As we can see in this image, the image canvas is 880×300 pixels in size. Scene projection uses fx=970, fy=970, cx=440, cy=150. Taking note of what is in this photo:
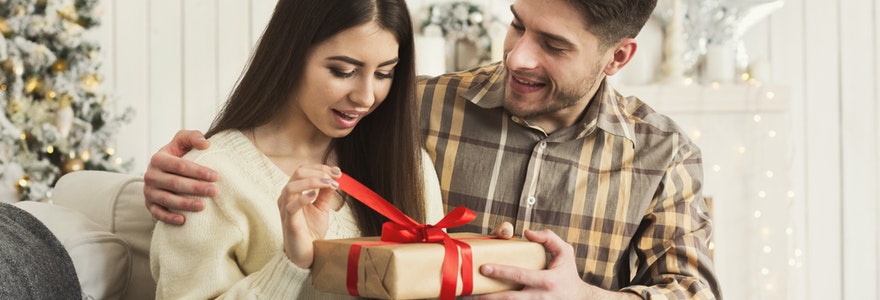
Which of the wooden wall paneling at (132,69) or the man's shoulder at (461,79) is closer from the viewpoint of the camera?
the man's shoulder at (461,79)

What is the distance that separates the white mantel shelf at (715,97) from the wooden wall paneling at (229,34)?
1560 mm

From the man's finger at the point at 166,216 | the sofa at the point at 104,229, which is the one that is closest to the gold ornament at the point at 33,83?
the sofa at the point at 104,229

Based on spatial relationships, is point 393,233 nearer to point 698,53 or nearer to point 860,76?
point 698,53

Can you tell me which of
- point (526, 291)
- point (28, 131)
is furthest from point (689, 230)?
point (28, 131)

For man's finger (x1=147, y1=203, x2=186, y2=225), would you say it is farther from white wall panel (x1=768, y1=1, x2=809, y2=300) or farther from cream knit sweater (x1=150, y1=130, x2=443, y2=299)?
white wall panel (x1=768, y1=1, x2=809, y2=300)

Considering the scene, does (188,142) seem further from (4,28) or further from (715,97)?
(715,97)

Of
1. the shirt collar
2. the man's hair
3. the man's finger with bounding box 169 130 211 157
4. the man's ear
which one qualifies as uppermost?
the man's hair

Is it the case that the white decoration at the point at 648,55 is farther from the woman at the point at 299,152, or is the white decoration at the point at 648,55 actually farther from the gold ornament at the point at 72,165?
the woman at the point at 299,152

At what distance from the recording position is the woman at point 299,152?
1469 millimetres

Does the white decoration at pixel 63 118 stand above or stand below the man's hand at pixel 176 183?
above

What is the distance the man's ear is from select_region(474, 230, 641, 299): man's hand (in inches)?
24.5

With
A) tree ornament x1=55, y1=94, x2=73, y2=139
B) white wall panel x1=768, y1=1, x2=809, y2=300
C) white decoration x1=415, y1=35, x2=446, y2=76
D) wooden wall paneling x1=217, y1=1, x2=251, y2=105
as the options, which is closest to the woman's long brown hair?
tree ornament x1=55, y1=94, x2=73, y2=139

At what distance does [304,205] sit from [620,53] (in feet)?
3.49

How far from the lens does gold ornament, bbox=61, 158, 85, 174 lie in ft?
11.2
